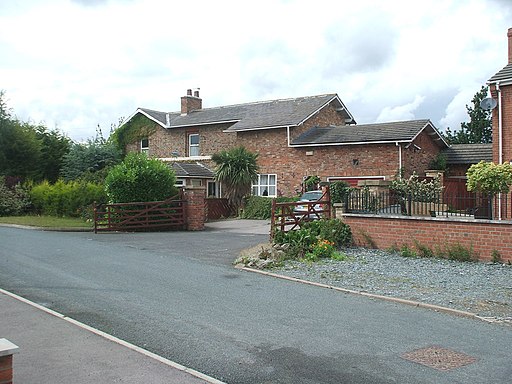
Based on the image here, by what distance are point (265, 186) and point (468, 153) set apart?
1164 cm

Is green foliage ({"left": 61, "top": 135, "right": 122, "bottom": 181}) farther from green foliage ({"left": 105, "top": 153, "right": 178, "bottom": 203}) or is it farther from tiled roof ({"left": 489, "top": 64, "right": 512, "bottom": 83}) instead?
tiled roof ({"left": 489, "top": 64, "right": 512, "bottom": 83})

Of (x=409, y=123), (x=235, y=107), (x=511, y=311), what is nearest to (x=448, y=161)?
(x=409, y=123)

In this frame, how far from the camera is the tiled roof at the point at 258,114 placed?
32594mm

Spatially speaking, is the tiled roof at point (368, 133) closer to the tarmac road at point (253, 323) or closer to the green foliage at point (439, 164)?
the green foliage at point (439, 164)

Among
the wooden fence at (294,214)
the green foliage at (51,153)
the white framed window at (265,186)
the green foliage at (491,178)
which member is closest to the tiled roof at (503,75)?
the green foliage at (491,178)

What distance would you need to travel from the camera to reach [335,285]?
1098cm

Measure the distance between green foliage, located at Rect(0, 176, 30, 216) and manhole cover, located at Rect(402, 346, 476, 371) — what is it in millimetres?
30994

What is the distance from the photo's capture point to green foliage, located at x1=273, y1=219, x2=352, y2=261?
1459cm

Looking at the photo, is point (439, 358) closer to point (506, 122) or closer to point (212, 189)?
point (506, 122)

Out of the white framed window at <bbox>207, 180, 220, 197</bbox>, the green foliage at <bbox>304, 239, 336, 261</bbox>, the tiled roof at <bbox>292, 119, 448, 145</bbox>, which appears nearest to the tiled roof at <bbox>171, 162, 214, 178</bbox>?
the white framed window at <bbox>207, 180, 220, 197</bbox>

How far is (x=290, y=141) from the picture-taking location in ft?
103

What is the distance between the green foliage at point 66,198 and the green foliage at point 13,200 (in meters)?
0.52

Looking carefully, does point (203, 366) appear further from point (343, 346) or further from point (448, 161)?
point (448, 161)

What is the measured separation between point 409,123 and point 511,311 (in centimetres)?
2142
